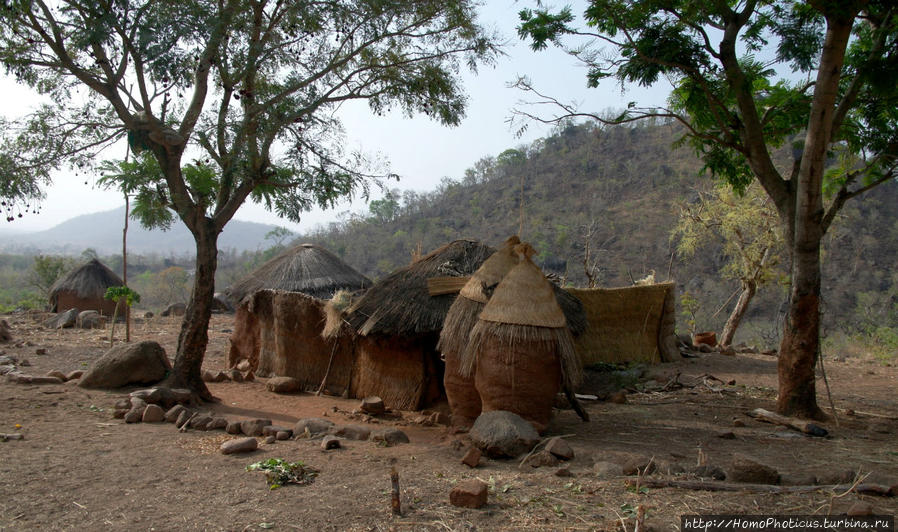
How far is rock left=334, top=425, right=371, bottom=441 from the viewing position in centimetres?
590

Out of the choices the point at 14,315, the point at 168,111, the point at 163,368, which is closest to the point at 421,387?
the point at 163,368

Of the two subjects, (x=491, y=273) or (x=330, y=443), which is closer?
(x=330, y=443)

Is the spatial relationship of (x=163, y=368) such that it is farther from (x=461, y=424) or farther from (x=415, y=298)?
(x=461, y=424)

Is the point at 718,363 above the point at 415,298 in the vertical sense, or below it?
below

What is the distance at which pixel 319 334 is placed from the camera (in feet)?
34.7

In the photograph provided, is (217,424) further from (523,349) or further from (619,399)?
(619,399)

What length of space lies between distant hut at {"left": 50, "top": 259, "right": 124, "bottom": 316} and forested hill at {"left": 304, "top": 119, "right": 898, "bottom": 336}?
12.8m

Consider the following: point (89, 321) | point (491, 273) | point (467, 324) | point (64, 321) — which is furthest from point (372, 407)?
point (64, 321)

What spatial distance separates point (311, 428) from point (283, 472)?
168 centimetres

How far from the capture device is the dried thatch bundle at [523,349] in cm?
566

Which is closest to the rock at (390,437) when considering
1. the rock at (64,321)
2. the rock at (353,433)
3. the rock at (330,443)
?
the rock at (353,433)

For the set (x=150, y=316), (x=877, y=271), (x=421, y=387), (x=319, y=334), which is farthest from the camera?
(x=877, y=271)

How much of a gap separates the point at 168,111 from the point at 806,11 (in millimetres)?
8215

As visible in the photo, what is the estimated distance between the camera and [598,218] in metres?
22.6
